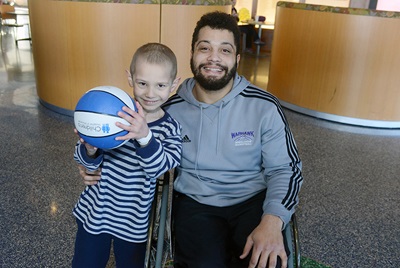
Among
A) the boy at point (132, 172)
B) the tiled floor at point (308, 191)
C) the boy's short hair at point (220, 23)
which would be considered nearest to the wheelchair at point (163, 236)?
the boy at point (132, 172)

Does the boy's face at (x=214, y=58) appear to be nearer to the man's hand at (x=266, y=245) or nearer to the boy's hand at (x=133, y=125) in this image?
the boy's hand at (x=133, y=125)

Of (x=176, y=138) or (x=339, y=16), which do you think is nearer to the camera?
(x=176, y=138)

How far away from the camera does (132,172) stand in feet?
4.66

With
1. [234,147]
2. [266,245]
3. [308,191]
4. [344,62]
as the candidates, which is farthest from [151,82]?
[344,62]

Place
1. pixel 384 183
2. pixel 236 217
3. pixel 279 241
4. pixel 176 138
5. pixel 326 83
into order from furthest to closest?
1. pixel 326 83
2. pixel 384 183
3. pixel 236 217
4. pixel 176 138
5. pixel 279 241

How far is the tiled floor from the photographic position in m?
2.27

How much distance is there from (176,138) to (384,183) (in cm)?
235

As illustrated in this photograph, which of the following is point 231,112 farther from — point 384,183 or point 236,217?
point 384,183

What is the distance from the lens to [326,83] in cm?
464

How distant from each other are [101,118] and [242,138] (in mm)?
584

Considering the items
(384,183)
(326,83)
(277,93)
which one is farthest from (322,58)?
(384,183)

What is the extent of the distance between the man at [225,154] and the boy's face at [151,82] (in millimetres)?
251

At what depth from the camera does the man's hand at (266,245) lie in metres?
1.32

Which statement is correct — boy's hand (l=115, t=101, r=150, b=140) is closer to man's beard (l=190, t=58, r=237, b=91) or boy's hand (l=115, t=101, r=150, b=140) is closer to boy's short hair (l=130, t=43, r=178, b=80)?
boy's short hair (l=130, t=43, r=178, b=80)
